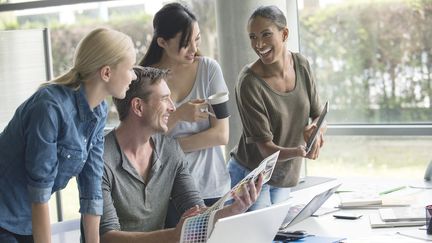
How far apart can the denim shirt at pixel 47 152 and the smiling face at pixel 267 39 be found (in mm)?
1025

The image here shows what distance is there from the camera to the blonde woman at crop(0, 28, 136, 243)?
8.27 ft

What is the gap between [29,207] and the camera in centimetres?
266

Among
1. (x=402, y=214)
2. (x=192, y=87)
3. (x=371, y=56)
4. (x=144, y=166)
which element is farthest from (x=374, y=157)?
(x=144, y=166)

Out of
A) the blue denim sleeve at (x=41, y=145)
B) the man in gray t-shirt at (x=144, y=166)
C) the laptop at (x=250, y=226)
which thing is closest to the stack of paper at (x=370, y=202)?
the man in gray t-shirt at (x=144, y=166)

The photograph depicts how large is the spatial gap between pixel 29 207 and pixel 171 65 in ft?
3.59

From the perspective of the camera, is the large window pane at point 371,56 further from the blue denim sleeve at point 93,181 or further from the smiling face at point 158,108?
the blue denim sleeve at point 93,181

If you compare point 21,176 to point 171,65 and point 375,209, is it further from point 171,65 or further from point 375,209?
point 375,209

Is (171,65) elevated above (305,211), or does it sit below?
above

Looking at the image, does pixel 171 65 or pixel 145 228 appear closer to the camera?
pixel 145 228

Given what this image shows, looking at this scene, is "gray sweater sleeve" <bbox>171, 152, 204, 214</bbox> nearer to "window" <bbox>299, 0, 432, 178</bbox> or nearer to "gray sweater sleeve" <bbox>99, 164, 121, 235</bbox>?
"gray sweater sleeve" <bbox>99, 164, 121, 235</bbox>

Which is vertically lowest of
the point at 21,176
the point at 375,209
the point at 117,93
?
the point at 375,209

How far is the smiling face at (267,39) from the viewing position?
3.53 meters

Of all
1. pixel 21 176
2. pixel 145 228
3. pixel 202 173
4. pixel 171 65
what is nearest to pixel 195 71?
pixel 171 65

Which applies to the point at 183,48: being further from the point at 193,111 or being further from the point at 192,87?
the point at 193,111
